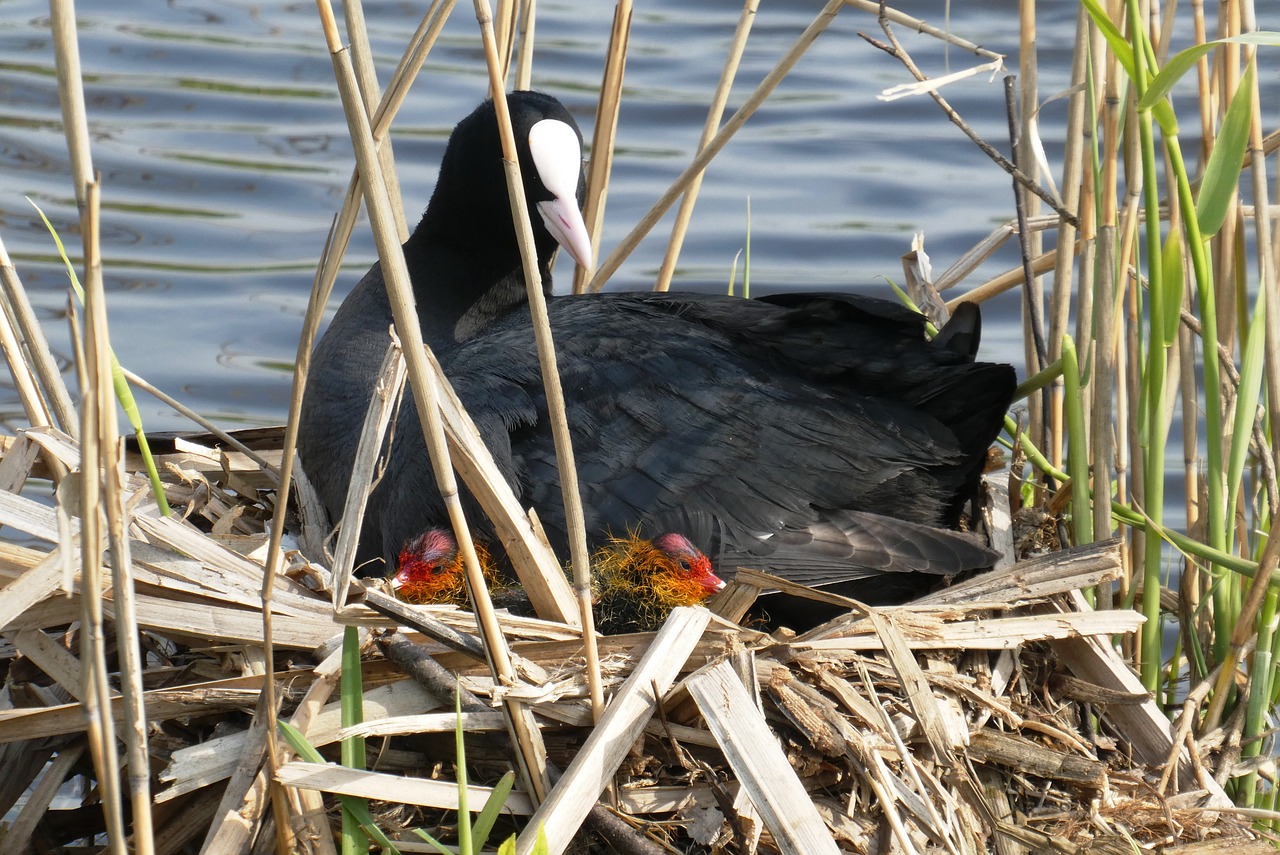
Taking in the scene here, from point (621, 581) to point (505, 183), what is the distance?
3.84ft

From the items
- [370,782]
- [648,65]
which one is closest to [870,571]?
[370,782]

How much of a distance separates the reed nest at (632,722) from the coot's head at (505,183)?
39.7 inches

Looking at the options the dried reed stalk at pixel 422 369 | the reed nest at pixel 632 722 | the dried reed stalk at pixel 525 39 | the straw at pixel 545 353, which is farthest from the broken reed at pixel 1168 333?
the dried reed stalk at pixel 422 369

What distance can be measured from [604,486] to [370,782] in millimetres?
759

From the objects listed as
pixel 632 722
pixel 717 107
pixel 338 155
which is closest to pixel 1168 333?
pixel 632 722

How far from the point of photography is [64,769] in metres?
1.95

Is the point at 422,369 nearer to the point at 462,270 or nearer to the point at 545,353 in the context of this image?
the point at 545,353

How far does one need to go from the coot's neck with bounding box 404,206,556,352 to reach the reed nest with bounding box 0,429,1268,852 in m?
1.07

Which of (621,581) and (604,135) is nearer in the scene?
(621,581)

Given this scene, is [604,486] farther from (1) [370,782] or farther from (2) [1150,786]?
(2) [1150,786]

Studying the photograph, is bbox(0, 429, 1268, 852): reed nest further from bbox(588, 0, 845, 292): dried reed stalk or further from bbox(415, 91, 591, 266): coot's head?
bbox(415, 91, 591, 266): coot's head

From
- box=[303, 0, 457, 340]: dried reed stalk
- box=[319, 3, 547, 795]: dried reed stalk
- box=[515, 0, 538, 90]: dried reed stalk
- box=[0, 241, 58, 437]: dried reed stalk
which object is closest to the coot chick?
box=[319, 3, 547, 795]: dried reed stalk

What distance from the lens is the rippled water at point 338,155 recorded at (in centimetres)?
465

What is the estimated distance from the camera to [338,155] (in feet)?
18.2
